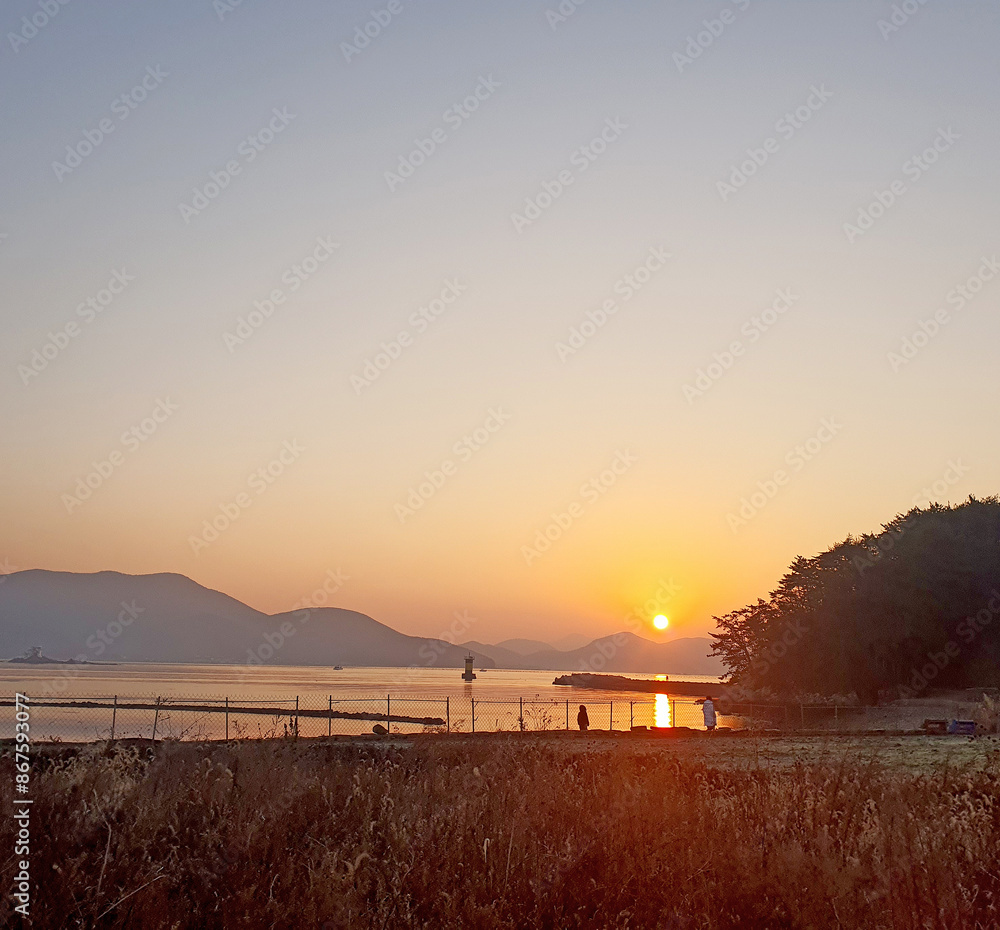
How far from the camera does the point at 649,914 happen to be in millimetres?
6527

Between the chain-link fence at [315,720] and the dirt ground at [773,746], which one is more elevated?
the chain-link fence at [315,720]

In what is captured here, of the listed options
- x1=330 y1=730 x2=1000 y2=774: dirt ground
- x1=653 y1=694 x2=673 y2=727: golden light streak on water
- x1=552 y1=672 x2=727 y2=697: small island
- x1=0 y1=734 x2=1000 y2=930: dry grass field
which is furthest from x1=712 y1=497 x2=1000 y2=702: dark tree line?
x1=552 y1=672 x2=727 y2=697: small island

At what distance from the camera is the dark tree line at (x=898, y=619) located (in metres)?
65.6

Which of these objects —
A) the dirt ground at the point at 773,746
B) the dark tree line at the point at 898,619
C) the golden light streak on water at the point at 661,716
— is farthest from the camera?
the dark tree line at the point at 898,619

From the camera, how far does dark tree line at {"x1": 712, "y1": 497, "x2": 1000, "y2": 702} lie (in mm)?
65562

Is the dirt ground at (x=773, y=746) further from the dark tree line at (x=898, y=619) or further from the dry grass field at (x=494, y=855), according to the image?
the dark tree line at (x=898, y=619)

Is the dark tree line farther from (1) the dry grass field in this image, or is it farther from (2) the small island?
(2) the small island


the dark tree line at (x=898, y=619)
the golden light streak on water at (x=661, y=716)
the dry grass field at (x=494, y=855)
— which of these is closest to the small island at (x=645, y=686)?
the golden light streak on water at (x=661, y=716)

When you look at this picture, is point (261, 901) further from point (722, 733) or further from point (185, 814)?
point (722, 733)

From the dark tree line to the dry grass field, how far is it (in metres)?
60.5

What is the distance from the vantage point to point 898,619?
64375 millimetres

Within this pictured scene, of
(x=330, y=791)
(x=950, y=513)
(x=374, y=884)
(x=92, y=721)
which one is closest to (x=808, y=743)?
(x=330, y=791)

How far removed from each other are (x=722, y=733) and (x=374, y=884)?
31.4m

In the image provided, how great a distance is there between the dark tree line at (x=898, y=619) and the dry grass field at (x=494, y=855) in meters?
60.5
